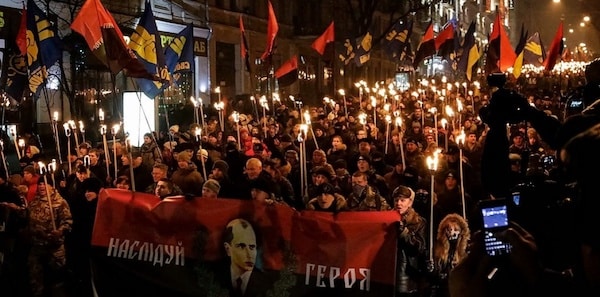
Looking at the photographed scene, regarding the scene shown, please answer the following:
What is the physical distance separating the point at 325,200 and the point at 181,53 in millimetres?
9000

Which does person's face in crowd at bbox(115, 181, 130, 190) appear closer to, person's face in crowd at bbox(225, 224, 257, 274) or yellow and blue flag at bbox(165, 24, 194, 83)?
person's face in crowd at bbox(225, 224, 257, 274)

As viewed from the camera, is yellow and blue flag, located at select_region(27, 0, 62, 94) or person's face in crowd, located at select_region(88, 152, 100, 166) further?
yellow and blue flag, located at select_region(27, 0, 62, 94)

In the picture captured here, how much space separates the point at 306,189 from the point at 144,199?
12.6 ft

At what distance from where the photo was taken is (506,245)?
86.7 inches

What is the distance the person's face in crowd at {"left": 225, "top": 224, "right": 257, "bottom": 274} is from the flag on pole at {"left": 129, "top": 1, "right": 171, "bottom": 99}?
728cm

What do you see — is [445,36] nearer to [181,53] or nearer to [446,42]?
[446,42]

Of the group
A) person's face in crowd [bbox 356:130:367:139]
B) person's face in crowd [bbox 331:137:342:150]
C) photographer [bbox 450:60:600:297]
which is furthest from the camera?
person's face in crowd [bbox 356:130:367:139]

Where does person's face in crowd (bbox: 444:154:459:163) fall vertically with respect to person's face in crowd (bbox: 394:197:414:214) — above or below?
above

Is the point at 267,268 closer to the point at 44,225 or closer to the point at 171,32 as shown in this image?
the point at 44,225

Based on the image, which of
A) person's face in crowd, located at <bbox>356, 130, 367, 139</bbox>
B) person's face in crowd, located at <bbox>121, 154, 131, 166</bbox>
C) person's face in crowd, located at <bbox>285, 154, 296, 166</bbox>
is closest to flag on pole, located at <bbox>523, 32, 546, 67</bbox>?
person's face in crowd, located at <bbox>356, 130, 367, 139</bbox>

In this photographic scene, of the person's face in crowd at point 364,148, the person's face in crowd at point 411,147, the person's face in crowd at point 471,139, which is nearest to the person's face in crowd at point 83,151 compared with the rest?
the person's face in crowd at point 364,148

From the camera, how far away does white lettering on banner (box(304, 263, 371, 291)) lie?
17.3 feet

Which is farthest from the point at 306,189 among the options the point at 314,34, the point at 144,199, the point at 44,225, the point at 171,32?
the point at 314,34

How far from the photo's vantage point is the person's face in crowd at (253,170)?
29.6ft
